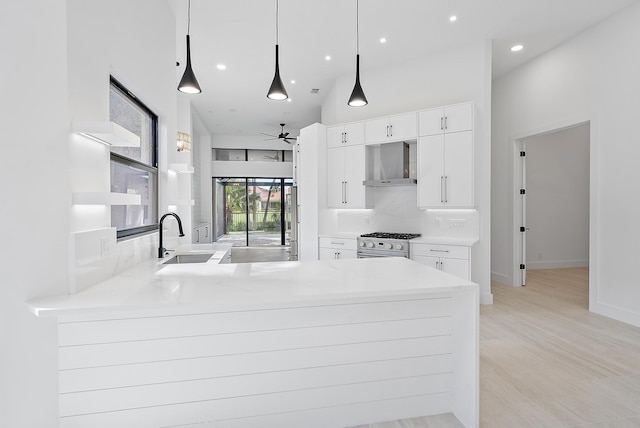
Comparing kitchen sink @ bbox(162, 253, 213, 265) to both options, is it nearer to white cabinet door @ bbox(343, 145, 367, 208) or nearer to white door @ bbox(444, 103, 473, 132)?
white cabinet door @ bbox(343, 145, 367, 208)

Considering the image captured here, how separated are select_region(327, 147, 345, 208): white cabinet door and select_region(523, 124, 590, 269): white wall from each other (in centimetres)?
392

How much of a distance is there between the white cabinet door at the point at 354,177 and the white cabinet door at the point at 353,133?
3.0 inches

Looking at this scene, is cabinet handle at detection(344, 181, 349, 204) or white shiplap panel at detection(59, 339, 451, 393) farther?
cabinet handle at detection(344, 181, 349, 204)

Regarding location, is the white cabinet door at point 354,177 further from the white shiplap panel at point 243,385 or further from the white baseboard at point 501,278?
the white shiplap panel at point 243,385

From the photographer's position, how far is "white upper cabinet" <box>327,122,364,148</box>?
4.91 m

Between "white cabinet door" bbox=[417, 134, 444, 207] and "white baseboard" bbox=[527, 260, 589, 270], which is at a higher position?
"white cabinet door" bbox=[417, 134, 444, 207]


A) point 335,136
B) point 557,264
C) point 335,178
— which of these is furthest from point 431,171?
point 557,264

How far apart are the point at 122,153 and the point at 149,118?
0.79 meters

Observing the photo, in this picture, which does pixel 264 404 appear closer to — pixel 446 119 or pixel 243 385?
pixel 243 385

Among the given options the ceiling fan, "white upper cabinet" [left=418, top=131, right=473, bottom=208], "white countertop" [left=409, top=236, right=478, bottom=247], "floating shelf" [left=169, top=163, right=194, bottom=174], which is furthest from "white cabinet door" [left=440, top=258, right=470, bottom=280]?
the ceiling fan

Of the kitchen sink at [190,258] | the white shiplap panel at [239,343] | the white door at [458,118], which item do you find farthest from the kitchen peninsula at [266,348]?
the white door at [458,118]

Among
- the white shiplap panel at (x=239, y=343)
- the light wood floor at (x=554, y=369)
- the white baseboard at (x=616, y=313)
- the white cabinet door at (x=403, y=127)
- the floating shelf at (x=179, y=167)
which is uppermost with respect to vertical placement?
the white cabinet door at (x=403, y=127)

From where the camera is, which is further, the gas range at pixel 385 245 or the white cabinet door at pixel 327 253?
the white cabinet door at pixel 327 253

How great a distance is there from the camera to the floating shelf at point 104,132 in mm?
1673
